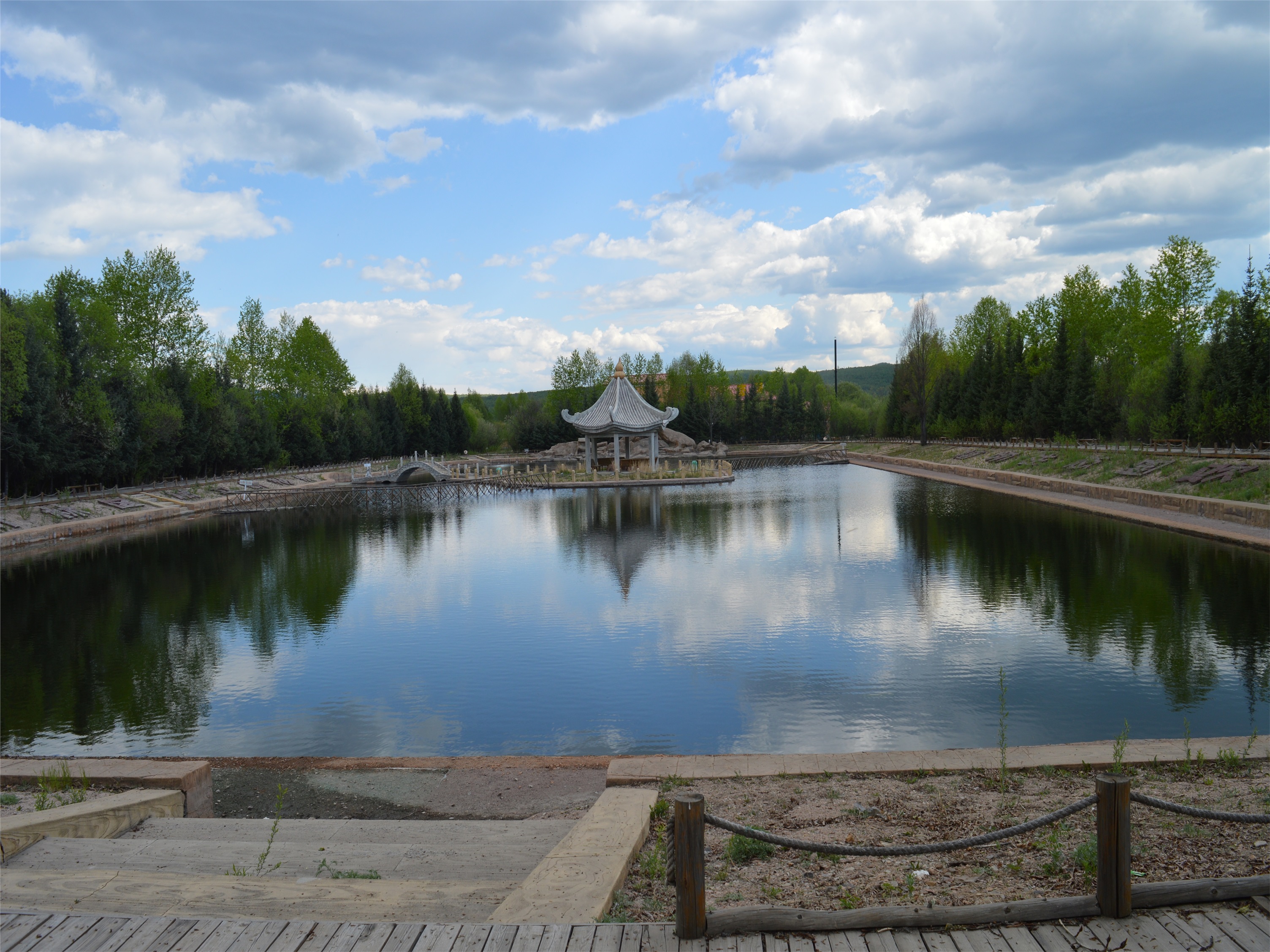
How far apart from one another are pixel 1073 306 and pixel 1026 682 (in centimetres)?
5145

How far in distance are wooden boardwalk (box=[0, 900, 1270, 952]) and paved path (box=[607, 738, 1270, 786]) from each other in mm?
2883

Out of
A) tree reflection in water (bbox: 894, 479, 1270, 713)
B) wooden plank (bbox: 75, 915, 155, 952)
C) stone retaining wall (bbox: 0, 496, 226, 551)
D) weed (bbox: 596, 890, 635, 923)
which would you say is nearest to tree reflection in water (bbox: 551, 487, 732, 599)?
tree reflection in water (bbox: 894, 479, 1270, 713)

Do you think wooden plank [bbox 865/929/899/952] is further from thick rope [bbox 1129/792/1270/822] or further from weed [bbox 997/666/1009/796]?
weed [bbox 997/666/1009/796]

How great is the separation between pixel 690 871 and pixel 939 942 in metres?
1.02

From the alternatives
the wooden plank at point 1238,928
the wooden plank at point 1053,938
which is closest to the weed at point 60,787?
the wooden plank at point 1053,938

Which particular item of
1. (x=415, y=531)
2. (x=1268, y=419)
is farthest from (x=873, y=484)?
(x=415, y=531)

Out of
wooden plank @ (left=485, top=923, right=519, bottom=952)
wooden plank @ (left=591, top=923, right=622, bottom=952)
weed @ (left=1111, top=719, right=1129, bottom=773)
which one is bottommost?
weed @ (left=1111, top=719, right=1129, bottom=773)

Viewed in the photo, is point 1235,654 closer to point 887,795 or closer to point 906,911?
point 887,795

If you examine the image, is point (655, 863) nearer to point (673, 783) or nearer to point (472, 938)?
point (472, 938)

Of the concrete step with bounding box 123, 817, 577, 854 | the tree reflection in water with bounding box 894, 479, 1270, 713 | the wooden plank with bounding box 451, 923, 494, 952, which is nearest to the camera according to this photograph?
the wooden plank with bounding box 451, 923, 494, 952

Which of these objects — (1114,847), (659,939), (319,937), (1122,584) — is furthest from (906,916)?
(1122,584)

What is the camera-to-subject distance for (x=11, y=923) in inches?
135

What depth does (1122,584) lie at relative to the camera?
1479 centimetres

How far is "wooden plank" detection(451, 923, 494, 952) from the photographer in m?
3.23
